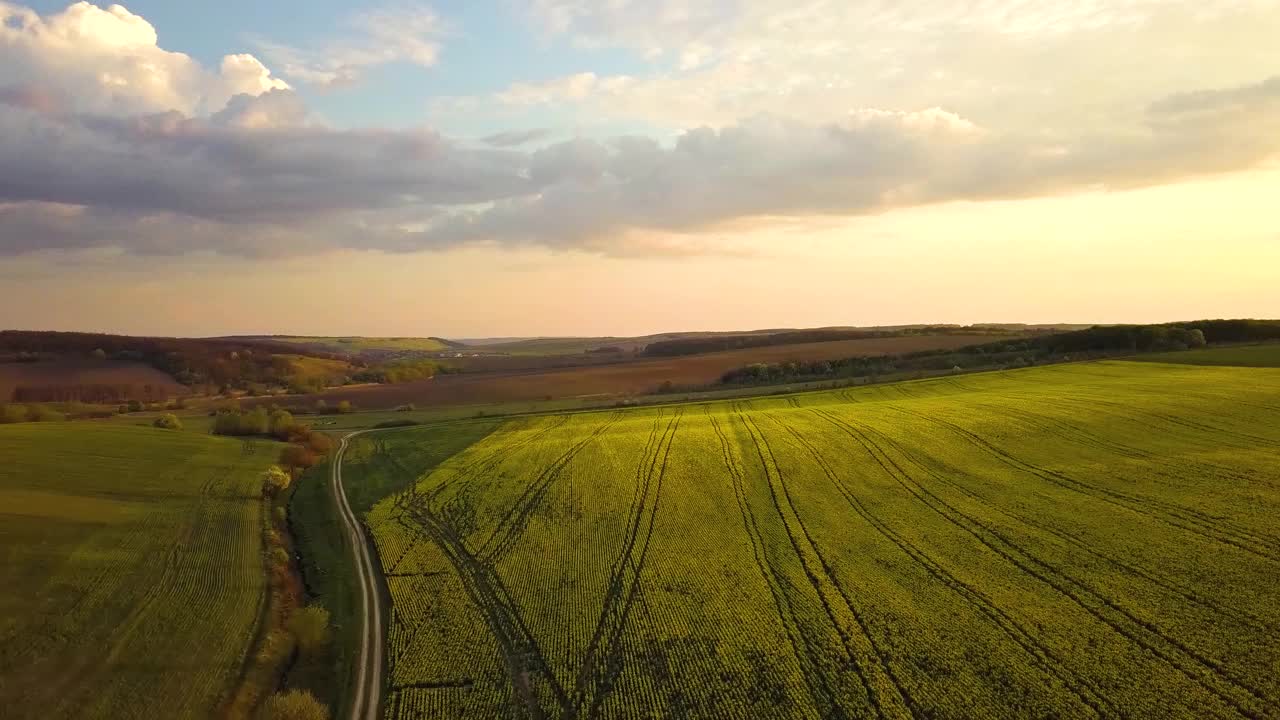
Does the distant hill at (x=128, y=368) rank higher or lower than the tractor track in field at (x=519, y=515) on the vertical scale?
higher

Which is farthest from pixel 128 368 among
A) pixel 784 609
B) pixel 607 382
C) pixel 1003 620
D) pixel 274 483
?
pixel 1003 620

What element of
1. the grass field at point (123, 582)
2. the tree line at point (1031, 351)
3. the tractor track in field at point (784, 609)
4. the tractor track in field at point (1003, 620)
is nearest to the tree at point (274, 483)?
the grass field at point (123, 582)

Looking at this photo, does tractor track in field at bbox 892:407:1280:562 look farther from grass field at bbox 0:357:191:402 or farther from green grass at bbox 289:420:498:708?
grass field at bbox 0:357:191:402

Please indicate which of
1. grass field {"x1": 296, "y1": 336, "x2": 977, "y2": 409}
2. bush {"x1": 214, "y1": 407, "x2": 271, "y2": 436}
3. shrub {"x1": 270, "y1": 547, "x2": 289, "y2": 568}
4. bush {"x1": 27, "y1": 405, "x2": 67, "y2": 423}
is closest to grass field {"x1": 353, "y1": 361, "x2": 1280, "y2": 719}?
shrub {"x1": 270, "y1": 547, "x2": 289, "y2": 568}

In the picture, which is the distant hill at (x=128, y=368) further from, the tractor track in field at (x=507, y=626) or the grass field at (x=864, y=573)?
the tractor track in field at (x=507, y=626)

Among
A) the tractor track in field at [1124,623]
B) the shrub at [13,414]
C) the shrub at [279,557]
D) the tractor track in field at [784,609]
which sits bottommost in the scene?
the shrub at [279,557]

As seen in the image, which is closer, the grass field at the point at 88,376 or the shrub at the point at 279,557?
the shrub at the point at 279,557
